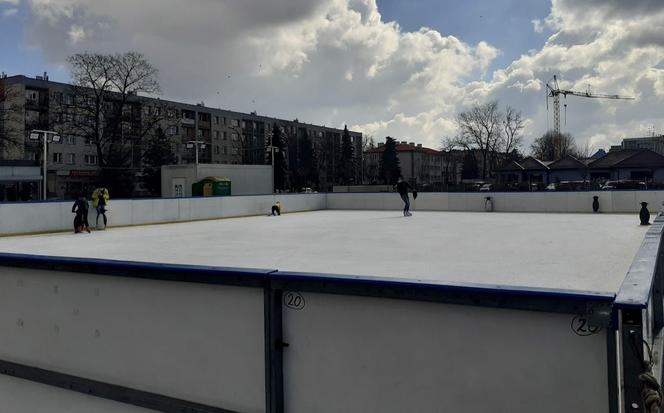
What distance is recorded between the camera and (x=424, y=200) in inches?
1168

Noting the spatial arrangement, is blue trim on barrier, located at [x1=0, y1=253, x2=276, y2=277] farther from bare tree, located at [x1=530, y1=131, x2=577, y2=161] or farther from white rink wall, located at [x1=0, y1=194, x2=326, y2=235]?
bare tree, located at [x1=530, y1=131, x2=577, y2=161]

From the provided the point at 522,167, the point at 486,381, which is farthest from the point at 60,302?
the point at 522,167

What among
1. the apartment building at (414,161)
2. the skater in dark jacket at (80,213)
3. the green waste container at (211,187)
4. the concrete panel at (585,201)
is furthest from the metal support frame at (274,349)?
the apartment building at (414,161)

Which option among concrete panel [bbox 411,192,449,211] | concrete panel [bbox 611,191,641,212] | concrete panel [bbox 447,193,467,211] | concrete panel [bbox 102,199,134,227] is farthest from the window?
concrete panel [bbox 611,191,641,212]

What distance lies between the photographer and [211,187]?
32469 millimetres

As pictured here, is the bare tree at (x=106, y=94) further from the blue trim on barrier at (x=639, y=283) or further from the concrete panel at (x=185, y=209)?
the blue trim on barrier at (x=639, y=283)

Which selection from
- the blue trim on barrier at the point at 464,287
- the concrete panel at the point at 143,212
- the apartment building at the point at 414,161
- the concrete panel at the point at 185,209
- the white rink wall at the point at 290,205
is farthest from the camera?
the apartment building at the point at 414,161

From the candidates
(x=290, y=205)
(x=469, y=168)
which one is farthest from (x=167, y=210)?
(x=469, y=168)

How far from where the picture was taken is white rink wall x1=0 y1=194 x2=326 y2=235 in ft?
57.7

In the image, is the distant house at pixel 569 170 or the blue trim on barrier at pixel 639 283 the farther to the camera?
the distant house at pixel 569 170

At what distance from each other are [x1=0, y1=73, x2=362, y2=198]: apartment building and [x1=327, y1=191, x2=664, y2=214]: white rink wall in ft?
37.2

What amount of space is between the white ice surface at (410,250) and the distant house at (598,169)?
47.2 m

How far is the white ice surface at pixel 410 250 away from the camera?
7.95 metres

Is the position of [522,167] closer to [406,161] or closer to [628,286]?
[406,161]
